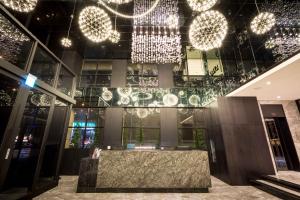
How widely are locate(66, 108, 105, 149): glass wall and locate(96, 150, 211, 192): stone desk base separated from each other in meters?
3.68

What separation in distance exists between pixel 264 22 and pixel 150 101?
6039mm

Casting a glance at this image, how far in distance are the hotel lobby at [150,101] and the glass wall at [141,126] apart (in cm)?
6

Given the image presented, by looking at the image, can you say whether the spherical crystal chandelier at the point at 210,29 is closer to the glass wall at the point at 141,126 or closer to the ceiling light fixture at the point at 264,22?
the ceiling light fixture at the point at 264,22

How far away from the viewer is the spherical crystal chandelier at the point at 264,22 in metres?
3.58

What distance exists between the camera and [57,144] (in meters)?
5.85

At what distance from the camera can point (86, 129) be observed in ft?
26.9

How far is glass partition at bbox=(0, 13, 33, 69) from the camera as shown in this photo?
360cm

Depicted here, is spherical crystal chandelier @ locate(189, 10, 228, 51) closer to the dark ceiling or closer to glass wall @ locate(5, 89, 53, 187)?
the dark ceiling

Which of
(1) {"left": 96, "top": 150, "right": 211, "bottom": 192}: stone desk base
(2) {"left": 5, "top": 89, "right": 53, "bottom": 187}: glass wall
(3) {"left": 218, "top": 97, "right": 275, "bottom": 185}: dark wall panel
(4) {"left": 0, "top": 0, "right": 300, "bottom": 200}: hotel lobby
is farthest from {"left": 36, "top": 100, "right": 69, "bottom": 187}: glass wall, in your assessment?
(3) {"left": 218, "top": 97, "right": 275, "bottom": 185}: dark wall panel

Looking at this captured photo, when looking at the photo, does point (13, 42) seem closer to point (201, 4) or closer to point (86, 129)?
point (86, 129)

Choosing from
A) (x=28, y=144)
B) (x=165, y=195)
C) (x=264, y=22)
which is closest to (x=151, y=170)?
(x=165, y=195)

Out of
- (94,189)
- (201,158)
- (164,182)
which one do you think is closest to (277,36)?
(201,158)

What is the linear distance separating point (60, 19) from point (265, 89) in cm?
855

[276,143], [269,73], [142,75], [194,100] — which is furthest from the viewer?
[142,75]
